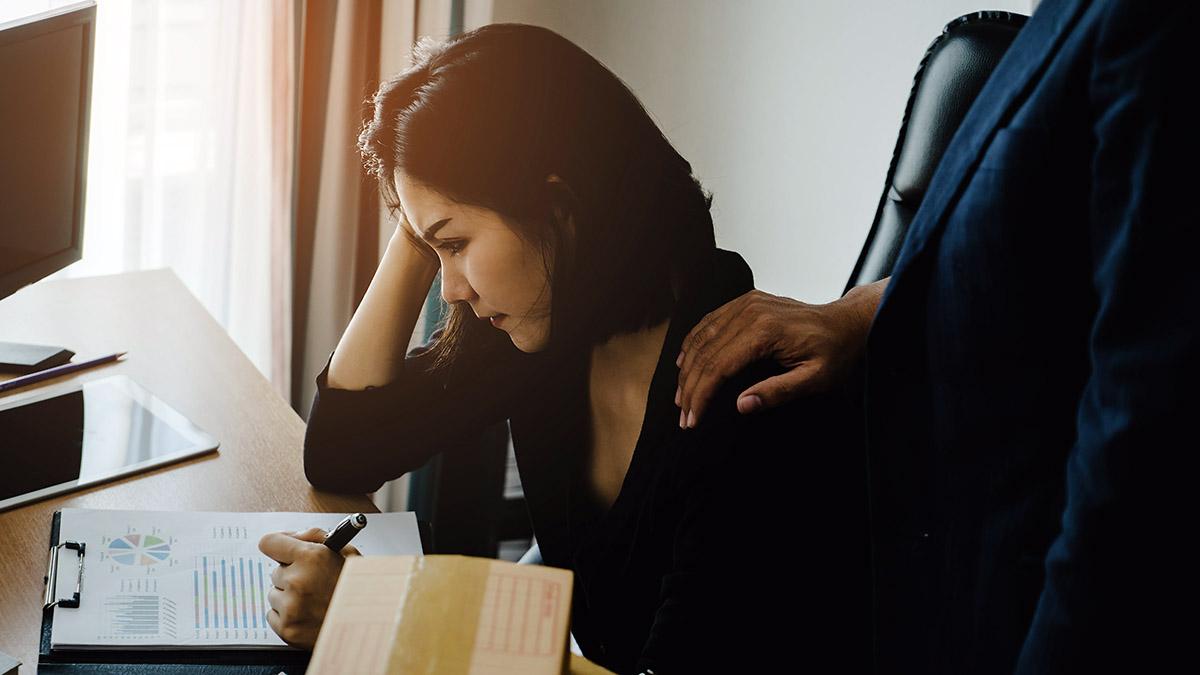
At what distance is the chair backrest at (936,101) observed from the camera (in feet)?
3.55

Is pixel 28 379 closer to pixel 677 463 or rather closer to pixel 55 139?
pixel 55 139

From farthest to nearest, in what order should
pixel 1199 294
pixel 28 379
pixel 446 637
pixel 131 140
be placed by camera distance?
pixel 131 140 < pixel 28 379 < pixel 1199 294 < pixel 446 637

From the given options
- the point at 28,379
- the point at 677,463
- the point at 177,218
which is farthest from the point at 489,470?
the point at 677,463

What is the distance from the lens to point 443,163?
1.00 m

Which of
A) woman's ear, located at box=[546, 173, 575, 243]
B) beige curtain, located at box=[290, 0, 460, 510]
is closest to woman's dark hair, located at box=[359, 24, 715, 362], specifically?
woman's ear, located at box=[546, 173, 575, 243]

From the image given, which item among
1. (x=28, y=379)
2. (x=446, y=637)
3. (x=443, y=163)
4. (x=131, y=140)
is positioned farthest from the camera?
(x=131, y=140)

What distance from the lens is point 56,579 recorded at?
0.92 meters

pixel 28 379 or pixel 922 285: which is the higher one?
pixel 922 285

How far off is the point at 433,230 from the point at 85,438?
450mm

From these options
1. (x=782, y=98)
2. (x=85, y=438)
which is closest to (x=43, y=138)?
(x=85, y=438)

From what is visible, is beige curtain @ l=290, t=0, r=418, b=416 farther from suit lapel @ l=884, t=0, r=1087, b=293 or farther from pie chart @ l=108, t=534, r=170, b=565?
suit lapel @ l=884, t=0, r=1087, b=293

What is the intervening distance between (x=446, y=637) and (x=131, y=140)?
1.55 m

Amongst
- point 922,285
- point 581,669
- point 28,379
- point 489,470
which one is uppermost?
point 922,285

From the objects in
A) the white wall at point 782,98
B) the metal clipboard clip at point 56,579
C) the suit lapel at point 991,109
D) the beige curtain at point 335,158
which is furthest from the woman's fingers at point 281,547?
the beige curtain at point 335,158
